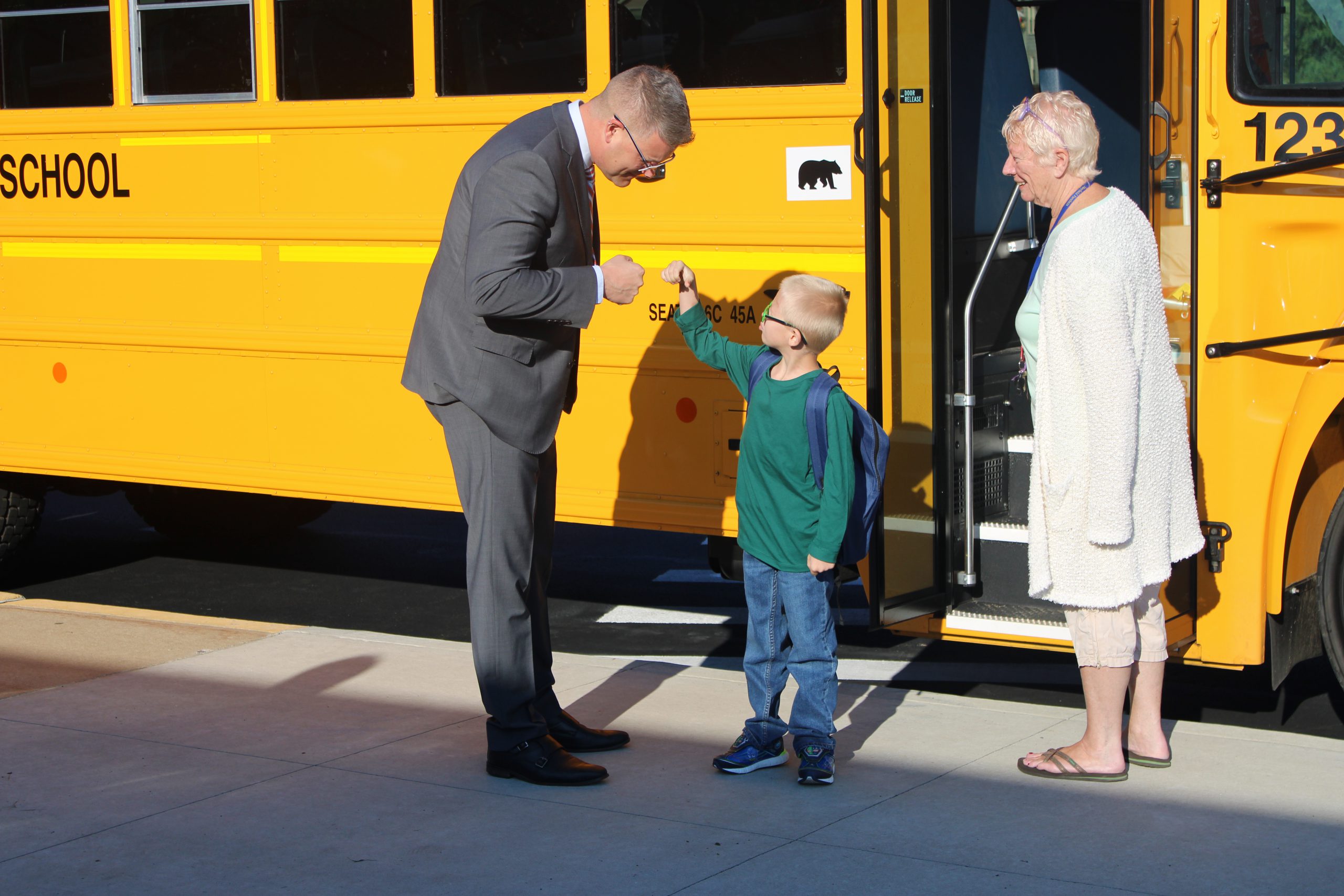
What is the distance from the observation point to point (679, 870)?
10.4 ft

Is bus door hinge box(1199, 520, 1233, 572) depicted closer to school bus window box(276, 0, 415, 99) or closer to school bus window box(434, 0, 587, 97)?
school bus window box(434, 0, 587, 97)

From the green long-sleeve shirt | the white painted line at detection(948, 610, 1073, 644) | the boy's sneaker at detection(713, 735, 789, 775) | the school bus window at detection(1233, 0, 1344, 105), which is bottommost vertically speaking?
the boy's sneaker at detection(713, 735, 789, 775)

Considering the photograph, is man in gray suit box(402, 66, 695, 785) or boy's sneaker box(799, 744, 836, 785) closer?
man in gray suit box(402, 66, 695, 785)

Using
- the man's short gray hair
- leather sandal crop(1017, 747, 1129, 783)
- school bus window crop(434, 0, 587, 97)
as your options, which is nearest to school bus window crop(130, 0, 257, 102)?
school bus window crop(434, 0, 587, 97)

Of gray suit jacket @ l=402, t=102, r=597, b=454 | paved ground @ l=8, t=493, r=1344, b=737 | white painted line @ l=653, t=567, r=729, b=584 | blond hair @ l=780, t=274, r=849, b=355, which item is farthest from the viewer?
white painted line @ l=653, t=567, r=729, b=584

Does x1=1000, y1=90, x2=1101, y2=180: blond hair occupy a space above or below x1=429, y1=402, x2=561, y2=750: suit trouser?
above

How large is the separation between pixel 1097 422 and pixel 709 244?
1.49m

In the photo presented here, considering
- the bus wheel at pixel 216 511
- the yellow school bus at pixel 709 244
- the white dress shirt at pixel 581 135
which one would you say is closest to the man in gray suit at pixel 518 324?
the white dress shirt at pixel 581 135

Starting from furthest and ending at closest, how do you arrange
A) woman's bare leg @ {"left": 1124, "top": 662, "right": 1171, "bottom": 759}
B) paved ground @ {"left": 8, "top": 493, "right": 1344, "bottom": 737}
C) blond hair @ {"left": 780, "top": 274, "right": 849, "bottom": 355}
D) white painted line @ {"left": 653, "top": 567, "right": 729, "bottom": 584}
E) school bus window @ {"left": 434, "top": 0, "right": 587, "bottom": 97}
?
white painted line @ {"left": 653, "top": 567, "right": 729, "bottom": 584}, paved ground @ {"left": 8, "top": 493, "right": 1344, "bottom": 737}, school bus window @ {"left": 434, "top": 0, "right": 587, "bottom": 97}, woman's bare leg @ {"left": 1124, "top": 662, "right": 1171, "bottom": 759}, blond hair @ {"left": 780, "top": 274, "right": 849, "bottom": 355}

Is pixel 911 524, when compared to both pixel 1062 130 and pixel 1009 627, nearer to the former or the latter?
pixel 1009 627

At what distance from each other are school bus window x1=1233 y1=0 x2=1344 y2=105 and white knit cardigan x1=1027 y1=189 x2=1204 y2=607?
0.59m

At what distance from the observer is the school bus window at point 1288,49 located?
12.5 ft

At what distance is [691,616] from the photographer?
20.1ft

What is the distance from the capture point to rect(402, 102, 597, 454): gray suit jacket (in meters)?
3.50
